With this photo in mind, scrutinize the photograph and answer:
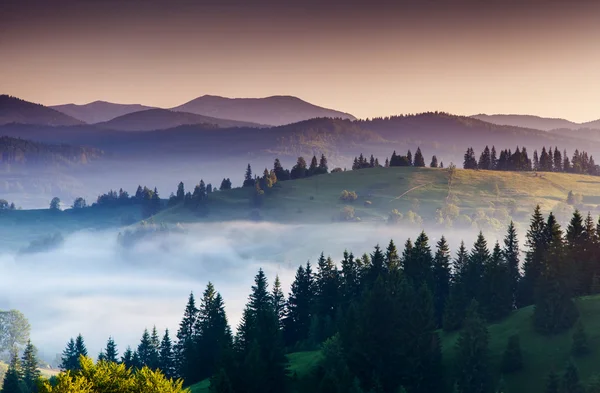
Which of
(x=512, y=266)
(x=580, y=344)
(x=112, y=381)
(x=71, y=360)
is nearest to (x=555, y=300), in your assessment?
(x=580, y=344)

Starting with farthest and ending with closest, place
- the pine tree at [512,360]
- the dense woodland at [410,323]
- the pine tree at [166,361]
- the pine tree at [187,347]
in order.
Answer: the pine tree at [166,361] < the pine tree at [187,347] < the pine tree at [512,360] < the dense woodland at [410,323]

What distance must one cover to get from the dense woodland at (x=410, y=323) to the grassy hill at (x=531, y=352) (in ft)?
3.96

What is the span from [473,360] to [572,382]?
1163cm

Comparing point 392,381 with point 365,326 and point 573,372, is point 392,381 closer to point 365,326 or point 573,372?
point 365,326

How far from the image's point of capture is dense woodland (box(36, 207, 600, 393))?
76.2m

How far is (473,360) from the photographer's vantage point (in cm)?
7625

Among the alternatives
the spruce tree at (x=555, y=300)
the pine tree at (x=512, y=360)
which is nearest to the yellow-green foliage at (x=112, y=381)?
the pine tree at (x=512, y=360)

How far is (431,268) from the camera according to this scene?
354ft

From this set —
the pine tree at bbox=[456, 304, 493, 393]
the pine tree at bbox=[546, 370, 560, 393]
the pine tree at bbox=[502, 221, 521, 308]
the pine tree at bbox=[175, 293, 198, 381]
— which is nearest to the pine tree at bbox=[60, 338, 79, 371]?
the pine tree at bbox=[175, 293, 198, 381]

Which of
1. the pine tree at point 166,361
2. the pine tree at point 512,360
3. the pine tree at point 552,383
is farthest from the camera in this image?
the pine tree at point 166,361

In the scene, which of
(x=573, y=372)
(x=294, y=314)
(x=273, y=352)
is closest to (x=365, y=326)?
(x=273, y=352)

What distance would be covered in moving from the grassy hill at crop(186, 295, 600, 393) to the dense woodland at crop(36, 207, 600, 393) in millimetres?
1208

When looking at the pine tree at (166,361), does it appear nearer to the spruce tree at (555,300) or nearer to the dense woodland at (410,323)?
the dense woodland at (410,323)

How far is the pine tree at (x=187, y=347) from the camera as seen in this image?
102438mm
